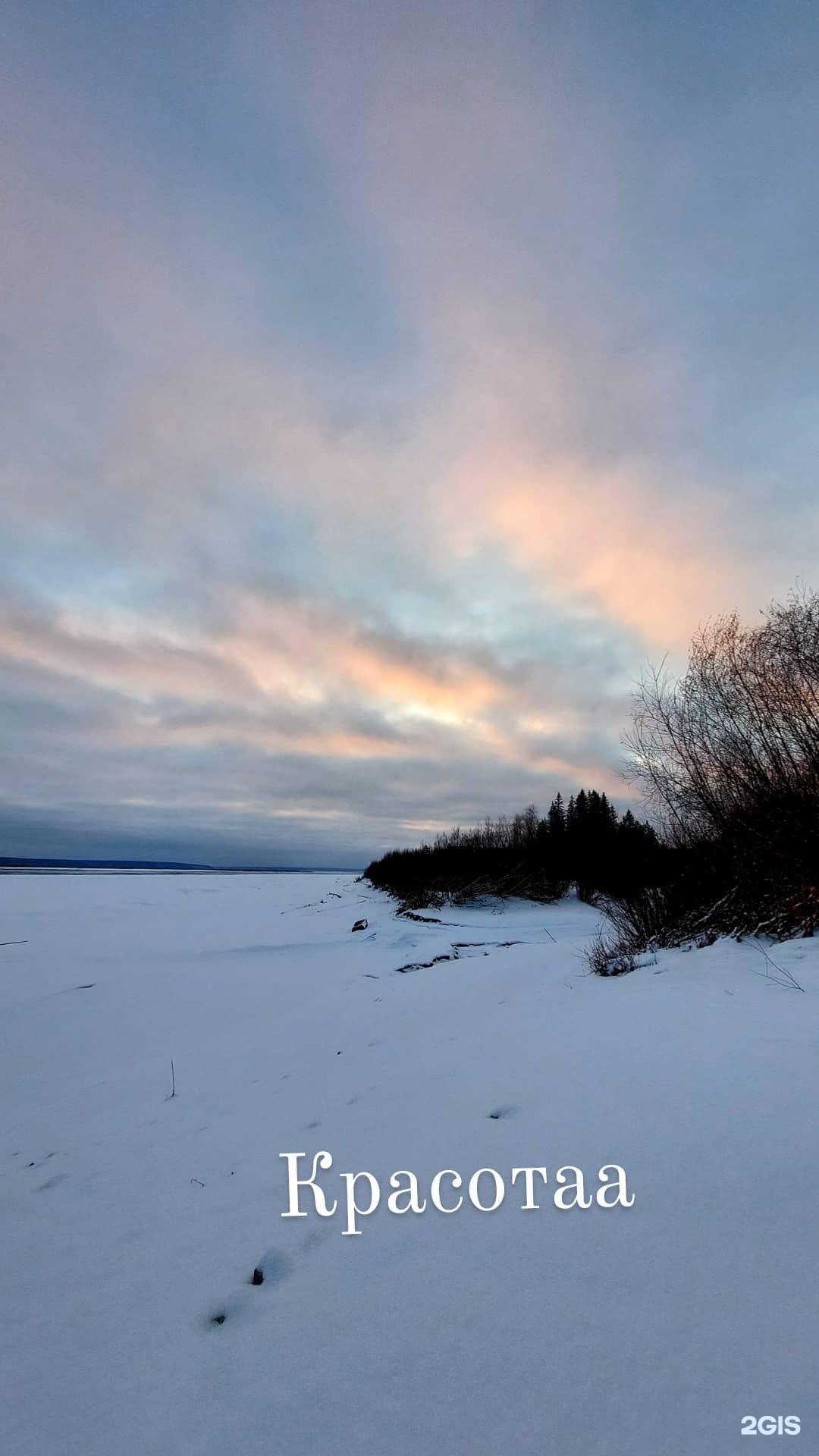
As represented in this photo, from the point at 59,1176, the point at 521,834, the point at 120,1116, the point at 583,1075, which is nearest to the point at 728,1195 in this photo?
the point at 583,1075

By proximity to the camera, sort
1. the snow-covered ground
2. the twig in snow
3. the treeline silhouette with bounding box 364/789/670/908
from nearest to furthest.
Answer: the snow-covered ground, the twig in snow, the treeline silhouette with bounding box 364/789/670/908

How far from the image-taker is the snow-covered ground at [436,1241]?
1.42m

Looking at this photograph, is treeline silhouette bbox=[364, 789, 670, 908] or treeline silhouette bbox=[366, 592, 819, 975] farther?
treeline silhouette bbox=[364, 789, 670, 908]

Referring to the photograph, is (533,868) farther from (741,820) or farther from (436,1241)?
(436,1241)

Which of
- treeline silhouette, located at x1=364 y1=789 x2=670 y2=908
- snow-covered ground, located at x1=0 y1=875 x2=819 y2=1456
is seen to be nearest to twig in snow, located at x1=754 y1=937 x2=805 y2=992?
snow-covered ground, located at x1=0 y1=875 x2=819 y2=1456

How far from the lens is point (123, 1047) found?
524 cm

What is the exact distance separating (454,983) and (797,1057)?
3.84 metres

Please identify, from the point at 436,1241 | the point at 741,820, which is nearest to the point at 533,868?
the point at 741,820

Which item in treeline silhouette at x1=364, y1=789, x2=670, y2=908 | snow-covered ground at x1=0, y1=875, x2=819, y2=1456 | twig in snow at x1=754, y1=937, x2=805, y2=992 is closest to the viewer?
snow-covered ground at x1=0, y1=875, x2=819, y2=1456

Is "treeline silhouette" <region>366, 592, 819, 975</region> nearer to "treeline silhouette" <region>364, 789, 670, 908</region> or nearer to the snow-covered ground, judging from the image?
the snow-covered ground

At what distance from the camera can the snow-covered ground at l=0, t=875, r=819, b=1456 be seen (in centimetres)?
142

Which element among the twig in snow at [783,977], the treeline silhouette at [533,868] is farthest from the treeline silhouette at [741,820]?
the treeline silhouette at [533,868]

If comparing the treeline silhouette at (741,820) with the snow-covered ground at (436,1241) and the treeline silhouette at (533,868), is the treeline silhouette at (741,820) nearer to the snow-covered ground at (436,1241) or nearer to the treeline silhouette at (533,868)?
the snow-covered ground at (436,1241)

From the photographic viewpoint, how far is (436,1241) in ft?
6.76
